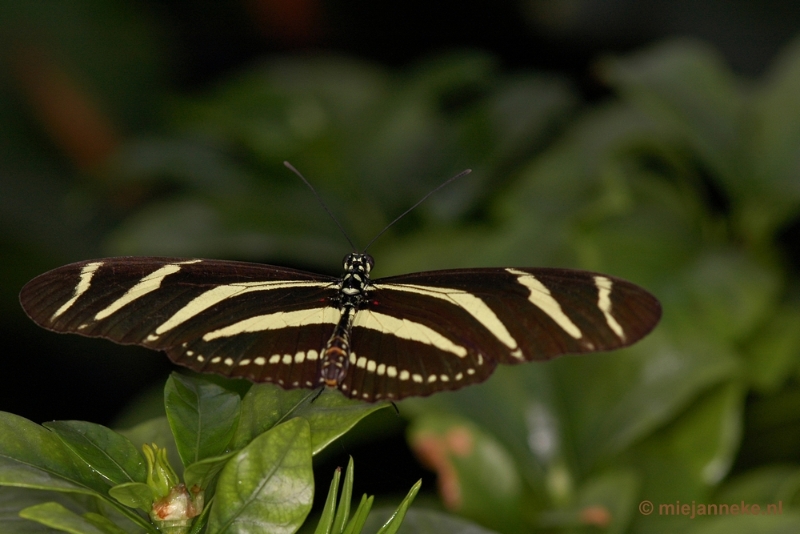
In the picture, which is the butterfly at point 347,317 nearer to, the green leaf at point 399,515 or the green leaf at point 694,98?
the green leaf at point 399,515

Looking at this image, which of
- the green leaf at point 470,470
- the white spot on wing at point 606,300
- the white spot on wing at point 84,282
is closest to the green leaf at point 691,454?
the green leaf at point 470,470

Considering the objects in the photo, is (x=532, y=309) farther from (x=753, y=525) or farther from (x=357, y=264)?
(x=753, y=525)

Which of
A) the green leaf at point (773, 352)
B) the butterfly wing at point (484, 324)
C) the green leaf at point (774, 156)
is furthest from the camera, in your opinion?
the green leaf at point (774, 156)

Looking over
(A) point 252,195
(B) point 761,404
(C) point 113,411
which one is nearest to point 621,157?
(B) point 761,404

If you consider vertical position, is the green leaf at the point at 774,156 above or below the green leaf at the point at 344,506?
above

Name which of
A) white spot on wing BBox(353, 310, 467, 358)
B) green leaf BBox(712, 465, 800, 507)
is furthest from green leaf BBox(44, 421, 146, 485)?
green leaf BBox(712, 465, 800, 507)
